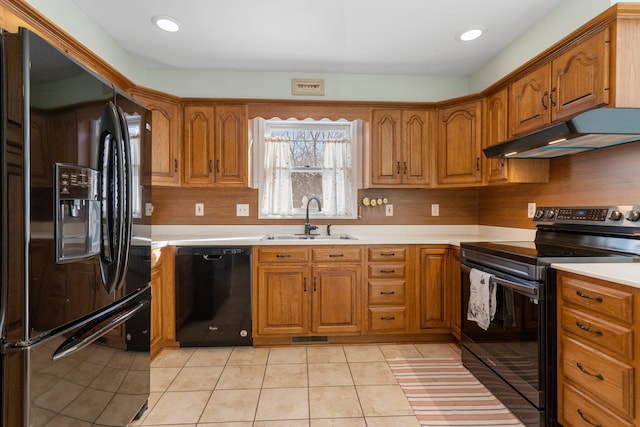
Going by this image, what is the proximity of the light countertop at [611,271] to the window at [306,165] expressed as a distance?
6.60ft

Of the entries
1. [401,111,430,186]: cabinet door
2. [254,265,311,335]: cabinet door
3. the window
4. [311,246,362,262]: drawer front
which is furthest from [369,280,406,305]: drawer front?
[401,111,430,186]: cabinet door

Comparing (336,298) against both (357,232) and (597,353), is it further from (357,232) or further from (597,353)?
(597,353)

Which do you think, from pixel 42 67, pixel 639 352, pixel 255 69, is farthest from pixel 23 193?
pixel 255 69

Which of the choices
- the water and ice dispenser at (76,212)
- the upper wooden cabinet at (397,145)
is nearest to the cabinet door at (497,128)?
the upper wooden cabinet at (397,145)

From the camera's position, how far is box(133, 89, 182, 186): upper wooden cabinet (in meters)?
2.76

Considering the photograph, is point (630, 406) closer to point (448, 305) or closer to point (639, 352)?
point (639, 352)

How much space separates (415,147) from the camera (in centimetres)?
309

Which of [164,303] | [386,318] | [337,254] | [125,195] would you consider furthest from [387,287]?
[125,195]

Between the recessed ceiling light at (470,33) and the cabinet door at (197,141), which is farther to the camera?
the cabinet door at (197,141)

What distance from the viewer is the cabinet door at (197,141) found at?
2949 millimetres

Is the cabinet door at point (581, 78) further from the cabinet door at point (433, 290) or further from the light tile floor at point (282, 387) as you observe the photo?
the light tile floor at point (282, 387)

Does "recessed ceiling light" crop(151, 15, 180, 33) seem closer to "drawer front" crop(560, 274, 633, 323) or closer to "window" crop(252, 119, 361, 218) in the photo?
"window" crop(252, 119, 361, 218)

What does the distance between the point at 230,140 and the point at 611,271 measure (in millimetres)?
2724

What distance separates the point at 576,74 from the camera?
1.88 m
